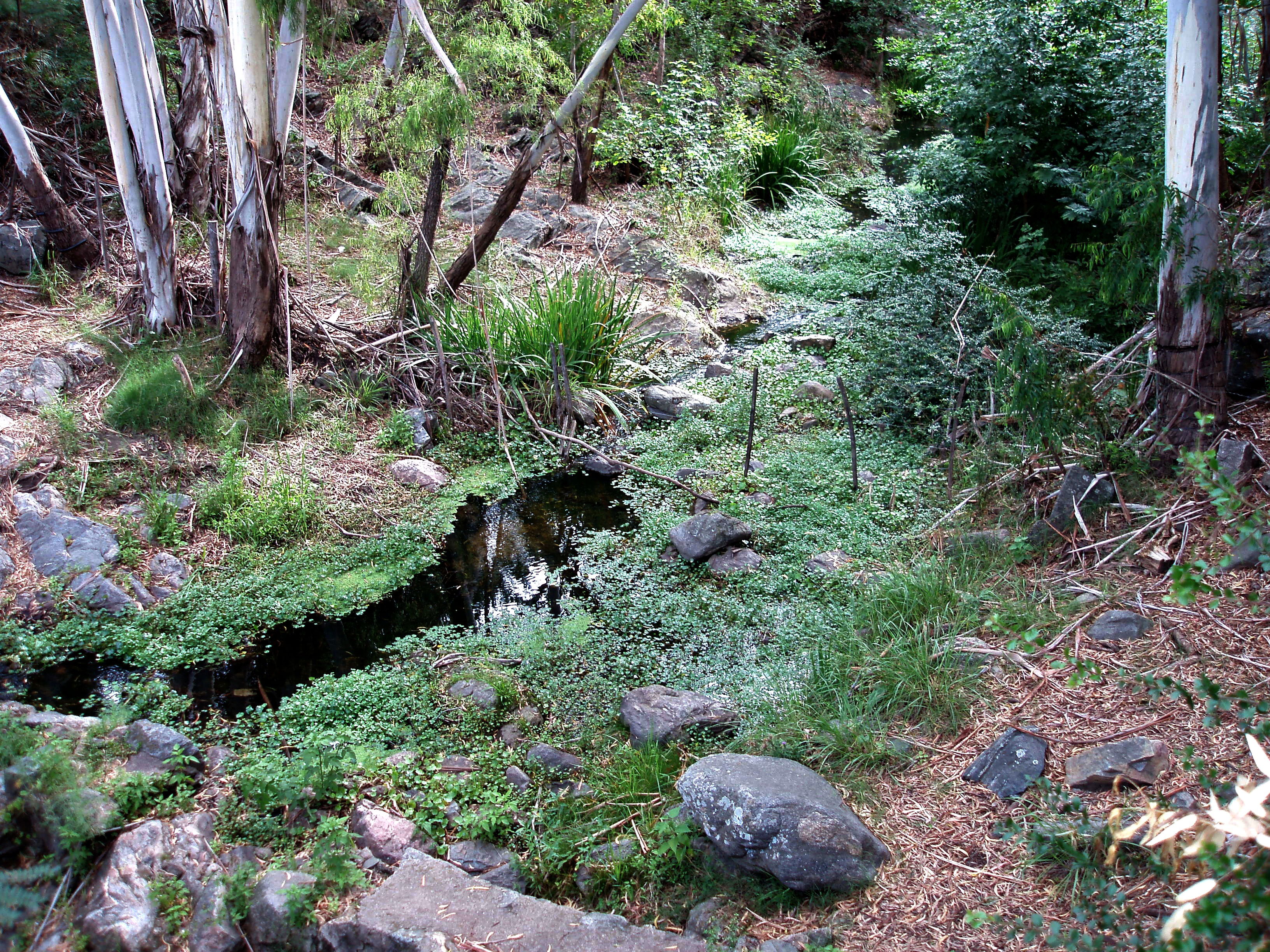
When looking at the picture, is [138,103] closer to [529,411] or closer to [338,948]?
[529,411]

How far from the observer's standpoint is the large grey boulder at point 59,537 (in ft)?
13.9

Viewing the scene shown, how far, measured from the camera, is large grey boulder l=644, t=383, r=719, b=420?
6352 millimetres

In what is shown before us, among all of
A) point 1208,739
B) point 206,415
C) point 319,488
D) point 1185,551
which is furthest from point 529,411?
point 1208,739

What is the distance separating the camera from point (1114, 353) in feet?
13.6

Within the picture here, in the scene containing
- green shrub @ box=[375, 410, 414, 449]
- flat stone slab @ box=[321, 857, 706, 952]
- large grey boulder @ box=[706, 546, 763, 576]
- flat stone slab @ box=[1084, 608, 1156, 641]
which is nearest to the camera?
flat stone slab @ box=[321, 857, 706, 952]

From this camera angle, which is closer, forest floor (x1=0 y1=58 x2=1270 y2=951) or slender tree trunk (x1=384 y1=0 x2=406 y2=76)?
forest floor (x1=0 y1=58 x2=1270 y2=951)

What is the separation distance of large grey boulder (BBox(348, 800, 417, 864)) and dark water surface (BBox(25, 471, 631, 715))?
1018mm

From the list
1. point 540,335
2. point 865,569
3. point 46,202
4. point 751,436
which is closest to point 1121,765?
point 865,569

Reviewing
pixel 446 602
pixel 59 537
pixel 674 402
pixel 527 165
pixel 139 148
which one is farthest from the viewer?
pixel 674 402

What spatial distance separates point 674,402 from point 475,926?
4480mm

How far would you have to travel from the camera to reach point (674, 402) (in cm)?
645

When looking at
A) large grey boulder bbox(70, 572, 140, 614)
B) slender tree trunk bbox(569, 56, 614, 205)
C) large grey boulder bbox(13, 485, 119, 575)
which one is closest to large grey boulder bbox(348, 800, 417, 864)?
large grey boulder bbox(70, 572, 140, 614)

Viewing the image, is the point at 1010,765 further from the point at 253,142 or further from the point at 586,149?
the point at 586,149

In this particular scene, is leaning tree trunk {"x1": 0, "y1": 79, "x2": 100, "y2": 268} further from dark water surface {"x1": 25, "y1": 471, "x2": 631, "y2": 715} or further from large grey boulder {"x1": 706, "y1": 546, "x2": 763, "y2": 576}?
large grey boulder {"x1": 706, "y1": 546, "x2": 763, "y2": 576}
